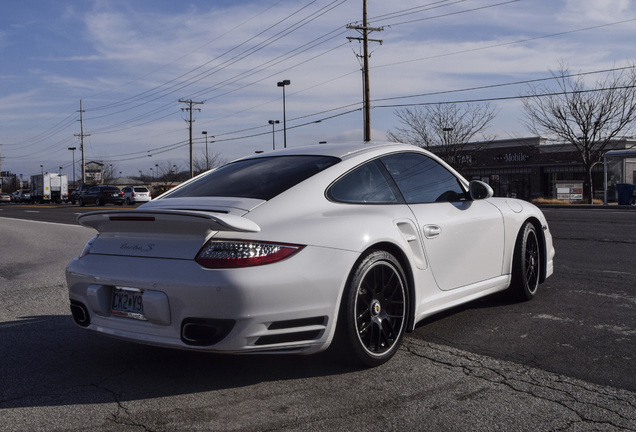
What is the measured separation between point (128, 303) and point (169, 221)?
0.57 meters

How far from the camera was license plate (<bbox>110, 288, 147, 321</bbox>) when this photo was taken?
12.2 feet

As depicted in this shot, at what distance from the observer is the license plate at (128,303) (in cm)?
371

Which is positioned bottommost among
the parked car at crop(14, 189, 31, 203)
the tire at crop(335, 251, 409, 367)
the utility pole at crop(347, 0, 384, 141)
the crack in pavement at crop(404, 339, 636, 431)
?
the crack in pavement at crop(404, 339, 636, 431)

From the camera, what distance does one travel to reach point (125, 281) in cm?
375

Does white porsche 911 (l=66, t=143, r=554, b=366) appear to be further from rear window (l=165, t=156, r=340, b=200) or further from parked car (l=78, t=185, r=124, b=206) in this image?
parked car (l=78, t=185, r=124, b=206)

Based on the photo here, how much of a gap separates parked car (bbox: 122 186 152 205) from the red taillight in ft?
146

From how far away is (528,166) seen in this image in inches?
2133

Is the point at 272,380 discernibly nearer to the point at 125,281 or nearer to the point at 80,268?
the point at 125,281

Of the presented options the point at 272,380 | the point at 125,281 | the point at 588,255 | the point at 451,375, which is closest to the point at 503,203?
the point at 451,375

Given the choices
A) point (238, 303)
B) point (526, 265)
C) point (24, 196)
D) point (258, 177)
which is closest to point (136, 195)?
point (24, 196)

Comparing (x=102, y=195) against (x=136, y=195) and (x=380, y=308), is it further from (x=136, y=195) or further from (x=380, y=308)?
(x=380, y=308)

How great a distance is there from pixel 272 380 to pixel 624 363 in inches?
86.5

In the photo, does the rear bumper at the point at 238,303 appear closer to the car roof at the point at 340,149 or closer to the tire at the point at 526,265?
the car roof at the point at 340,149

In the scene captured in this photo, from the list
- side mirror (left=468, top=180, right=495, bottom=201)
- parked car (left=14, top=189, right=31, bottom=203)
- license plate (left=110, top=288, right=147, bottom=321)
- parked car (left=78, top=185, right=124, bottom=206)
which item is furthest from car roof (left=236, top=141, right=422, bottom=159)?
parked car (left=14, top=189, right=31, bottom=203)
